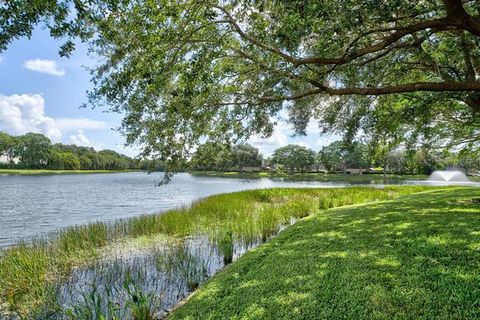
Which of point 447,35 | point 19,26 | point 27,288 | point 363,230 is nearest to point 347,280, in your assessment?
point 363,230

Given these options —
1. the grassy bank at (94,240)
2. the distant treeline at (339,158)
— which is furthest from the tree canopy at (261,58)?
the grassy bank at (94,240)

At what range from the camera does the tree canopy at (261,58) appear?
18.9 ft

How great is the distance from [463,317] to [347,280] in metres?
1.46

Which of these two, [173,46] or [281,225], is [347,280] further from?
[281,225]

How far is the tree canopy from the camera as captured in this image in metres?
5.76

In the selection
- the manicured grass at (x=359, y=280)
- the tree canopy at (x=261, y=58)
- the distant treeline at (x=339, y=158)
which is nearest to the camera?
the manicured grass at (x=359, y=280)

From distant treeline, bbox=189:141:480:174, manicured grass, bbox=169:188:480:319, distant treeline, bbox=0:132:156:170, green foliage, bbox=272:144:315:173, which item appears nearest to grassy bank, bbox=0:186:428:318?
distant treeline, bbox=189:141:480:174

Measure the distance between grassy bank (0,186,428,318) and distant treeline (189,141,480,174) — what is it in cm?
230

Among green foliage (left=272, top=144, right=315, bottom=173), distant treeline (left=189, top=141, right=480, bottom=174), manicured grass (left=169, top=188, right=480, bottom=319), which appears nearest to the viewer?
manicured grass (left=169, top=188, right=480, bottom=319)

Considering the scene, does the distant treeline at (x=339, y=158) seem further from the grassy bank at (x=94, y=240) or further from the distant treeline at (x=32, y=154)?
the distant treeline at (x=32, y=154)

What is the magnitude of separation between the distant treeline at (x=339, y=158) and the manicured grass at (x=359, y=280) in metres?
5.40

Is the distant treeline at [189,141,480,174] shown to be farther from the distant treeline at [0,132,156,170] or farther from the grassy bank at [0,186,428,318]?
the distant treeline at [0,132,156,170]

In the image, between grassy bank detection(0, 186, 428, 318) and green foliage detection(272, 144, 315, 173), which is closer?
grassy bank detection(0, 186, 428, 318)

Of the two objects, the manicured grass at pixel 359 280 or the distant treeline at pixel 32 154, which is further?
the distant treeline at pixel 32 154
